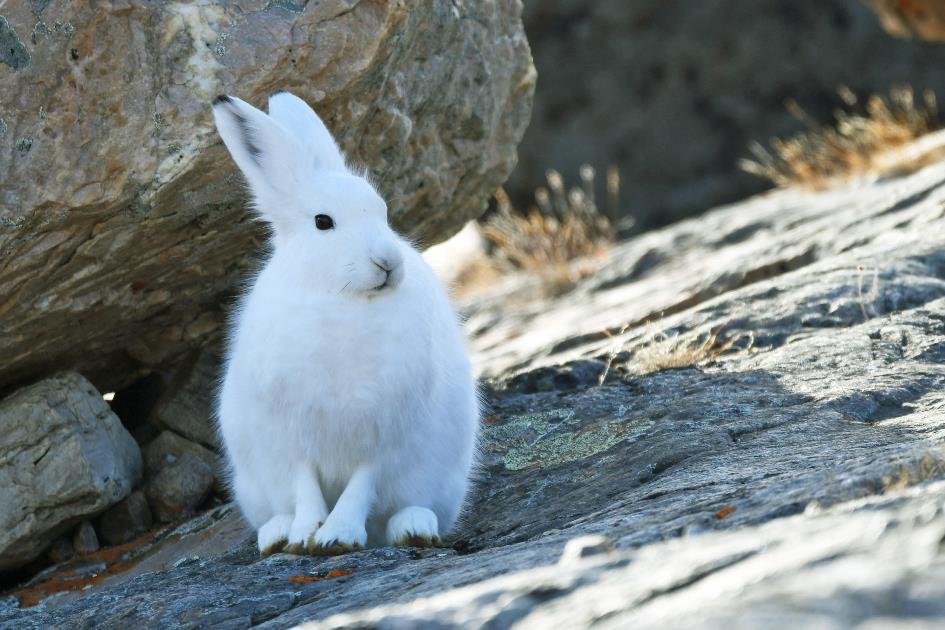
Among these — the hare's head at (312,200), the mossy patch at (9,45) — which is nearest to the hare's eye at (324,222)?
the hare's head at (312,200)

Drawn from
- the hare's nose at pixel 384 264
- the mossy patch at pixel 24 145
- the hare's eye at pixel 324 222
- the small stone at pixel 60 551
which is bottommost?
the small stone at pixel 60 551

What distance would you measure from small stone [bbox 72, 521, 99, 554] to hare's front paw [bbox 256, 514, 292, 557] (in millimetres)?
1447

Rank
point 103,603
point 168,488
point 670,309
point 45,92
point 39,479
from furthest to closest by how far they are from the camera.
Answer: point 670,309 < point 168,488 < point 39,479 < point 45,92 < point 103,603

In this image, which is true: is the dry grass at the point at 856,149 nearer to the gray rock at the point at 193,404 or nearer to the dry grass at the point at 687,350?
the dry grass at the point at 687,350

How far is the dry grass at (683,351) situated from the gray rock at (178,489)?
1713mm

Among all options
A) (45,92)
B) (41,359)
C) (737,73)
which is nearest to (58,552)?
(41,359)

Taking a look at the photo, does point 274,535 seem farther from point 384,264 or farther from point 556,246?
point 556,246

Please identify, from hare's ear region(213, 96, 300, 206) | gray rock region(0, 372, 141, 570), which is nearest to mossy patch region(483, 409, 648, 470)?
hare's ear region(213, 96, 300, 206)

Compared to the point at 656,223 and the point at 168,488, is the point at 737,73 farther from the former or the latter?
the point at 168,488

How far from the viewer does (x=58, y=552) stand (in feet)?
16.0

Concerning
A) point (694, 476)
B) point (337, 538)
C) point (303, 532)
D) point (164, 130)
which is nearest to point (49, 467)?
point (164, 130)

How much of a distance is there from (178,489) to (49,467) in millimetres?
553

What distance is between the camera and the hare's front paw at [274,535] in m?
3.67

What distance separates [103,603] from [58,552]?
1592 millimetres
